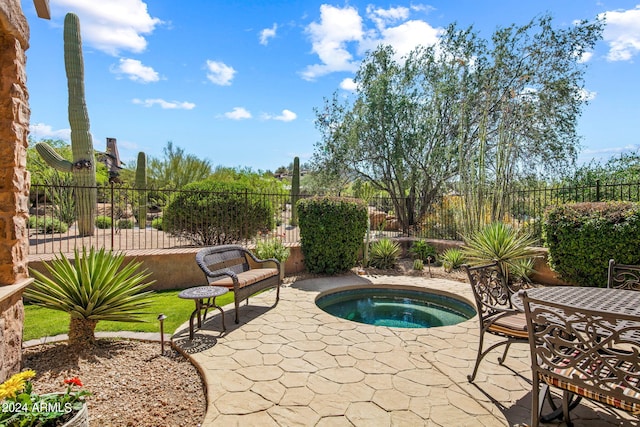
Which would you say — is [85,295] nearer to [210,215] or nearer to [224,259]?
[224,259]

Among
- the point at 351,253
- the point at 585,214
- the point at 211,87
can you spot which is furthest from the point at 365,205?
the point at 211,87

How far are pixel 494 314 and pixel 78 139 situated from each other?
11.0m

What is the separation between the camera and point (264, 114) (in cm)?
1717

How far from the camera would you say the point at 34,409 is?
1.74 m

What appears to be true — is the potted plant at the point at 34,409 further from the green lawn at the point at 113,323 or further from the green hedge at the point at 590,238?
the green hedge at the point at 590,238

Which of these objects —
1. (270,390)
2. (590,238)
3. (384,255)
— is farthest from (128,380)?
(590,238)

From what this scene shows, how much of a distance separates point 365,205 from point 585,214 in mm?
3840

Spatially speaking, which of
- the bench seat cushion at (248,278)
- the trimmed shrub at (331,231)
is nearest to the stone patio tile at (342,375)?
the bench seat cushion at (248,278)

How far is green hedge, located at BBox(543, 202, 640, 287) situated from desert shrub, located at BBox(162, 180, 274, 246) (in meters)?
6.07

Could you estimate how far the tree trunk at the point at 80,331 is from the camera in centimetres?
319

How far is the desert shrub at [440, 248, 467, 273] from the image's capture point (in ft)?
23.9

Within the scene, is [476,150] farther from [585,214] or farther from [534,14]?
[585,214]

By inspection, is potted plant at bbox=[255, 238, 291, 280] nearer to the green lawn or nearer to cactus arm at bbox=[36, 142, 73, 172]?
the green lawn

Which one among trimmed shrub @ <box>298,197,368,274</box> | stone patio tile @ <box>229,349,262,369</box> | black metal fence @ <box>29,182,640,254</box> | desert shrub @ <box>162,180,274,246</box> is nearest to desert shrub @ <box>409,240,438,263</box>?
black metal fence @ <box>29,182,640,254</box>
